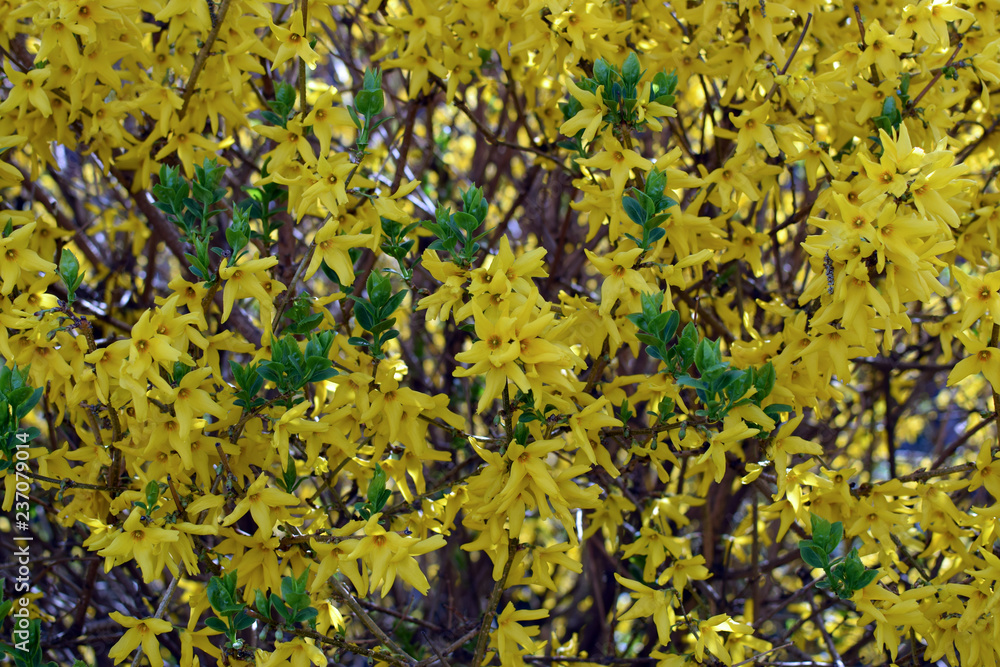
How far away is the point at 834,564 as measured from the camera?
6.33 ft

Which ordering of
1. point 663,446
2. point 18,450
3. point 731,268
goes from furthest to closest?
point 731,268, point 663,446, point 18,450

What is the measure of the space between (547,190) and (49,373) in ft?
7.14

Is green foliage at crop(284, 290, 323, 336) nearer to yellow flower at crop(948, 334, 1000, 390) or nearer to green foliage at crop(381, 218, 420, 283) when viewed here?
green foliage at crop(381, 218, 420, 283)

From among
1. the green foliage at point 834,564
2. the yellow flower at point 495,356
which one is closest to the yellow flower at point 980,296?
the green foliage at point 834,564

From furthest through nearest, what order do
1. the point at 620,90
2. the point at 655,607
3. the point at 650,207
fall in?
the point at 655,607
the point at 620,90
the point at 650,207

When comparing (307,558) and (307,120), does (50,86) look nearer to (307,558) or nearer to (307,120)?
(307,120)

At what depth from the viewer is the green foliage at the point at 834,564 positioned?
6.01ft

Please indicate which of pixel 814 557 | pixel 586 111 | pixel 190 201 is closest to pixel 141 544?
pixel 190 201

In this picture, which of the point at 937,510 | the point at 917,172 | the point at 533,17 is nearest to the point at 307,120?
the point at 533,17

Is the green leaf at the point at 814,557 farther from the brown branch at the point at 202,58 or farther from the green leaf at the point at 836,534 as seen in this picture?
the brown branch at the point at 202,58

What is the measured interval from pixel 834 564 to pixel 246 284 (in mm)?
1629

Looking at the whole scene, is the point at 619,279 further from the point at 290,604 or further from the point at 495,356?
the point at 290,604

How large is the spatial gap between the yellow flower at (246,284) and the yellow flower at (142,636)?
73 centimetres

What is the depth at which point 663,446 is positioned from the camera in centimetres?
206
